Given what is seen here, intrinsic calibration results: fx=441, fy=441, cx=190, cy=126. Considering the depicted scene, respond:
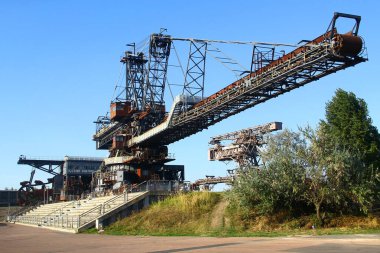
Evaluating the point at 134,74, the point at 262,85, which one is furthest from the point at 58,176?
the point at 262,85

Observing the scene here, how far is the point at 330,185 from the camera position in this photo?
92.6 ft

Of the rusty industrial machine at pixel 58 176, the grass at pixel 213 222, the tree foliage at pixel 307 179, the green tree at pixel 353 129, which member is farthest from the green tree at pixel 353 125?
the rusty industrial machine at pixel 58 176

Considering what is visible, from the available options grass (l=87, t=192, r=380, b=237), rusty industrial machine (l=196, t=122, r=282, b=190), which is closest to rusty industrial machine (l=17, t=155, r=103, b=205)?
rusty industrial machine (l=196, t=122, r=282, b=190)

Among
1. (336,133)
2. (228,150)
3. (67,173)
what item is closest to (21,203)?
(67,173)

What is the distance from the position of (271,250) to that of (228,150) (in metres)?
68.0

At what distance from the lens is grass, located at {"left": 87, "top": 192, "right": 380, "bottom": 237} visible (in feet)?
88.8

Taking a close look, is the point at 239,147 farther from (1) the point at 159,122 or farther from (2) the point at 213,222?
(2) the point at 213,222

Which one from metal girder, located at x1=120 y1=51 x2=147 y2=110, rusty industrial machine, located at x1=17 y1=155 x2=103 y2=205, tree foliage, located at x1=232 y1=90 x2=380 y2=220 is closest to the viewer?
tree foliage, located at x1=232 y1=90 x2=380 y2=220

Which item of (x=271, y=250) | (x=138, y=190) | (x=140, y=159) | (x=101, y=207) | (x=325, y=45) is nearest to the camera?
(x=271, y=250)

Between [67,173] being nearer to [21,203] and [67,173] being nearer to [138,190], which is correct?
[21,203]

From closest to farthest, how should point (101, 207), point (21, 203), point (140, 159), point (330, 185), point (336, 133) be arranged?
point (330, 185)
point (336, 133)
point (101, 207)
point (140, 159)
point (21, 203)

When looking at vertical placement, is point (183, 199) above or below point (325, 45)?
below

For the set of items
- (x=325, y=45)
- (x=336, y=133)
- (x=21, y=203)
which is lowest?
(x=21, y=203)

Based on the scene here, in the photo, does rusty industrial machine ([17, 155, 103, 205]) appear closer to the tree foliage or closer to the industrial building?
the industrial building
